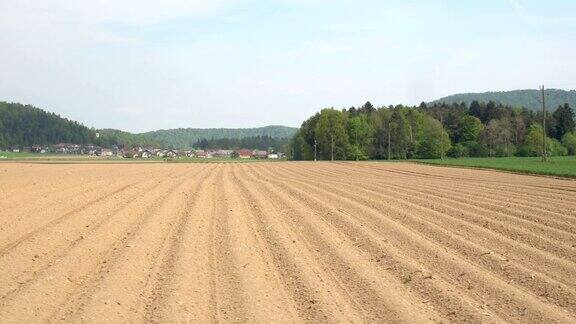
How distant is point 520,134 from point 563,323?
118418mm

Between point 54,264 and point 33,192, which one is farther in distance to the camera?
point 33,192

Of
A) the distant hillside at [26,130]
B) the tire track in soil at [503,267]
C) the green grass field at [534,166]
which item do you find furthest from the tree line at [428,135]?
the distant hillside at [26,130]

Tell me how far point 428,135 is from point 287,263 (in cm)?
10321

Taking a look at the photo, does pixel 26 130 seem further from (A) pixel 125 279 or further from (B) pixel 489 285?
(B) pixel 489 285

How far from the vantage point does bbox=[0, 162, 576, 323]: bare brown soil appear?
677 centimetres

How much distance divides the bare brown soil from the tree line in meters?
92.6

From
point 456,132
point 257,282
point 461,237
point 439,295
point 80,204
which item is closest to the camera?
point 439,295

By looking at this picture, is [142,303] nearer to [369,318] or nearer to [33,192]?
[369,318]

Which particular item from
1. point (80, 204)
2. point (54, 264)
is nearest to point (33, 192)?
point (80, 204)

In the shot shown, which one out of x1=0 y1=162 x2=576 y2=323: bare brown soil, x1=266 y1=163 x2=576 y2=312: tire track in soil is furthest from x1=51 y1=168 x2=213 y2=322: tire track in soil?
x1=266 y1=163 x2=576 y2=312: tire track in soil

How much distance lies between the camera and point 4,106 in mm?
196375

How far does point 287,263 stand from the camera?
9.37m

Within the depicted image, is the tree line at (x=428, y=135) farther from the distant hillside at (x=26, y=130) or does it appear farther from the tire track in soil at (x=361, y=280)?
the distant hillside at (x=26, y=130)

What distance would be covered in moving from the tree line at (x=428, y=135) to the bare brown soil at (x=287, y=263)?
304ft
